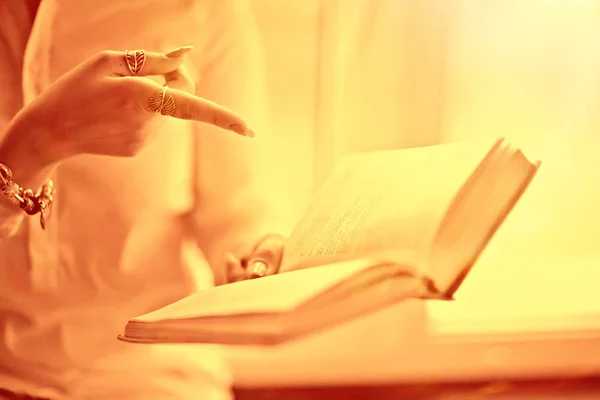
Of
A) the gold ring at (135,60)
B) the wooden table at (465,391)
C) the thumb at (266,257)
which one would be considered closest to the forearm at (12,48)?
the gold ring at (135,60)

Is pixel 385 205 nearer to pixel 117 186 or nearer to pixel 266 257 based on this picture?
pixel 266 257

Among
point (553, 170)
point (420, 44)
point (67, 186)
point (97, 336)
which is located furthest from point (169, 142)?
point (553, 170)

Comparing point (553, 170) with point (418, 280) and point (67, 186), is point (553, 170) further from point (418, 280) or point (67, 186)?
point (67, 186)

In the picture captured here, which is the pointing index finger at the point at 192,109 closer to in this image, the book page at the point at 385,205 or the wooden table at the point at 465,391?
the book page at the point at 385,205

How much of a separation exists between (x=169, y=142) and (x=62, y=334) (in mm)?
269

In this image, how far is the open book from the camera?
0.43 meters

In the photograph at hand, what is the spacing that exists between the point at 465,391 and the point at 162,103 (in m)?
0.40

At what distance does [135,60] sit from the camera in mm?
591

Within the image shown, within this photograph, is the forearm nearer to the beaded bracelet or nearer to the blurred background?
the beaded bracelet

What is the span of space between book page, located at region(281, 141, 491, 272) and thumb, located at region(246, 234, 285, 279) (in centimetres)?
3

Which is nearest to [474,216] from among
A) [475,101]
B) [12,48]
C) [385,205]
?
[385,205]

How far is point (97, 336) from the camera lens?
2.27 ft

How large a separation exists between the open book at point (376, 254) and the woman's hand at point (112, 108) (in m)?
0.14

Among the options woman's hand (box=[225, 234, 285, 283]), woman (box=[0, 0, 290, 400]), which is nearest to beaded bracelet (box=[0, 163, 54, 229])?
woman (box=[0, 0, 290, 400])
